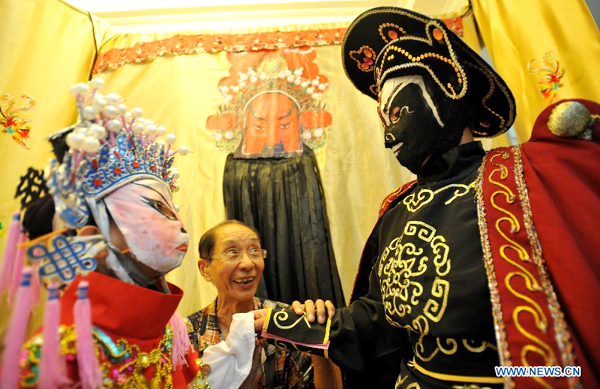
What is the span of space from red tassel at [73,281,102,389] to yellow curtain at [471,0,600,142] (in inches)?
84.9

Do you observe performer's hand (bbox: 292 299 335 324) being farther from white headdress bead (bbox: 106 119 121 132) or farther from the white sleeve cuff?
white headdress bead (bbox: 106 119 121 132)

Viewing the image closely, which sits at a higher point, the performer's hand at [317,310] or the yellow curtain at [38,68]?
the yellow curtain at [38,68]

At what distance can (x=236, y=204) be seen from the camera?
2457 millimetres

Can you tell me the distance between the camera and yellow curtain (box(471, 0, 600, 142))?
1875 millimetres

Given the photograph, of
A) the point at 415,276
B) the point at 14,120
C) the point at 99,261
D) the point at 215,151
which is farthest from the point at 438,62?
the point at 14,120

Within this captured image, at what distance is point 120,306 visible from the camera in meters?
0.98

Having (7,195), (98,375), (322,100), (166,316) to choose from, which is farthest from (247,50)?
(98,375)

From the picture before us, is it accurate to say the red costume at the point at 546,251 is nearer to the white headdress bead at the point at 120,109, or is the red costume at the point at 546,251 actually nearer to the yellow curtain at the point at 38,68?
the white headdress bead at the point at 120,109

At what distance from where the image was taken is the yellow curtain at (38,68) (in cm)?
221

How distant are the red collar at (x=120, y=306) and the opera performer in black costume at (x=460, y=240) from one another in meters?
0.51

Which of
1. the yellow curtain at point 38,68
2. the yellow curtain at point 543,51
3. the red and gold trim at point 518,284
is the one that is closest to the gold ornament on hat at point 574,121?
the red and gold trim at point 518,284

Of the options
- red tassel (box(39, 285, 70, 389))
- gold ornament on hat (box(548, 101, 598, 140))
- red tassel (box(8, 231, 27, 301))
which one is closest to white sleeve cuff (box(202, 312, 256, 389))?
red tassel (box(39, 285, 70, 389))

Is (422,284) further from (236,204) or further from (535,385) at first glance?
(236,204)

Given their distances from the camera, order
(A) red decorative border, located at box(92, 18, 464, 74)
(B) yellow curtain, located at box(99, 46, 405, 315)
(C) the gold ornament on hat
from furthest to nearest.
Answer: (A) red decorative border, located at box(92, 18, 464, 74), (B) yellow curtain, located at box(99, 46, 405, 315), (C) the gold ornament on hat
